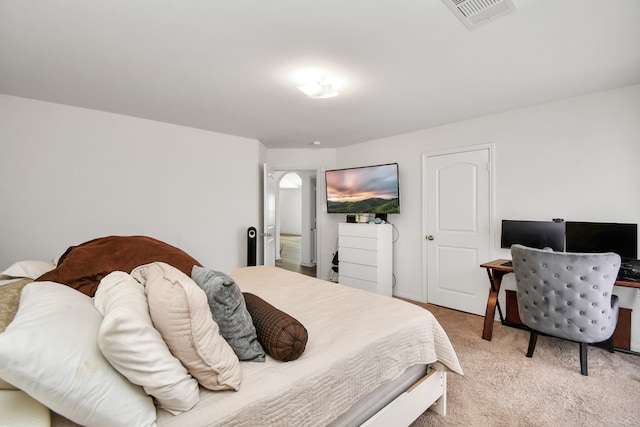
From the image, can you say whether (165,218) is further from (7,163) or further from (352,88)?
(352,88)

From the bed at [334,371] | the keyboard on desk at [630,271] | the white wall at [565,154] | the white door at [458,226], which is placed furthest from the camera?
the white door at [458,226]

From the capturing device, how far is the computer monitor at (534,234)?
8.87ft

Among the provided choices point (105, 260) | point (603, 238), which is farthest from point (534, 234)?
point (105, 260)

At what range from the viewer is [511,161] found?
10.3ft

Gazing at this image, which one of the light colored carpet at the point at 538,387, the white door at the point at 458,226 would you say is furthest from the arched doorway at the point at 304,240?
the light colored carpet at the point at 538,387

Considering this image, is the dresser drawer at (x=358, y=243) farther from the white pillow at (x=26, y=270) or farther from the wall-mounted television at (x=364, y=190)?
the white pillow at (x=26, y=270)

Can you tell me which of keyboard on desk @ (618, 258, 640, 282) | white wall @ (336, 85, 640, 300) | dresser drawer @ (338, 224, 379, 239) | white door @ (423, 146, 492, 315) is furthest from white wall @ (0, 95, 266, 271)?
keyboard on desk @ (618, 258, 640, 282)

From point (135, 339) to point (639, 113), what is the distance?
3.90m

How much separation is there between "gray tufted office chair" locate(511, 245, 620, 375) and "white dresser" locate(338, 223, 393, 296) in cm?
181

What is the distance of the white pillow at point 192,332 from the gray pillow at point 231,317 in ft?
0.35

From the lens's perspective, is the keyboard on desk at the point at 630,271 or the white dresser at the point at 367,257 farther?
the white dresser at the point at 367,257

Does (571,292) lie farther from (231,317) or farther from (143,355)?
(143,355)

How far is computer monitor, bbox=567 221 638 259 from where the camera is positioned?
2.36 metres

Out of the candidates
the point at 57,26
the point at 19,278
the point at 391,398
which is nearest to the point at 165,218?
the point at 19,278
